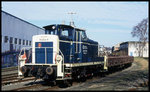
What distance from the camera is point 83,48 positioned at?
13.0 meters

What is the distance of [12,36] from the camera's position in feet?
79.9

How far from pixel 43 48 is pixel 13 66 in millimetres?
15097

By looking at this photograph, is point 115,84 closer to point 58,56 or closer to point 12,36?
point 58,56

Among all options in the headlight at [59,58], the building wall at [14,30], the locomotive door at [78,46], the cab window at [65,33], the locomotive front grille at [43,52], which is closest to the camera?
the headlight at [59,58]

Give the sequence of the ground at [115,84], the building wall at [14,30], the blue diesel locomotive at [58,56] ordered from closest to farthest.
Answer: the ground at [115,84], the blue diesel locomotive at [58,56], the building wall at [14,30]

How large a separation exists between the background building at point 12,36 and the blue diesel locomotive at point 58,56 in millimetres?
11170

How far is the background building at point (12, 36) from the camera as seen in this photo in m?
22.2

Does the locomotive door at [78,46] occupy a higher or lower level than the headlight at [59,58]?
higher

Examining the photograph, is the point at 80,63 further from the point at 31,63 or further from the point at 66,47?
the point at 31,63

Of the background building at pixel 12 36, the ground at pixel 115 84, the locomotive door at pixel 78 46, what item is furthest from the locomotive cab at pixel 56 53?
the background building at pixel 12 36

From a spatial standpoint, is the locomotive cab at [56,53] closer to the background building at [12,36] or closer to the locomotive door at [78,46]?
the locomotive door at [78,46]

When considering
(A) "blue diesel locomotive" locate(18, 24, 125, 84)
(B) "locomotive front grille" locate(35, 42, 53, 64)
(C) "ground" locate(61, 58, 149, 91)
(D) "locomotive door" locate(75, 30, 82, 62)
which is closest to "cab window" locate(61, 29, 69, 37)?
(A) "blue diesel locomotive" locate(18, 24, 125, 84)

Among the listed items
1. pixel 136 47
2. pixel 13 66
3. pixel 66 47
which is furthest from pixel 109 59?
pixel 136 47

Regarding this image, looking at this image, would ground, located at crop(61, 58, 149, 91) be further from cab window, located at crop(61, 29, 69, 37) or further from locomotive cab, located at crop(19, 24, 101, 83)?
cab window, located at crop(61, 29, 69, 37)
